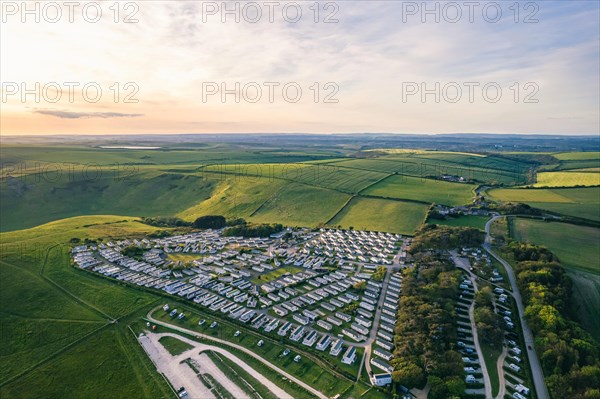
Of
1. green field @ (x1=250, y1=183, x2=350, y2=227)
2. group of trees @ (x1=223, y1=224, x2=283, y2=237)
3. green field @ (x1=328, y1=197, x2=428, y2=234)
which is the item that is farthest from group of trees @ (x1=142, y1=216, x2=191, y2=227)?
green field @ (x1=328, y1=197, x2=428, y2=234)

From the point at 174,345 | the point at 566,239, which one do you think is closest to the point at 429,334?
the point at 174,345

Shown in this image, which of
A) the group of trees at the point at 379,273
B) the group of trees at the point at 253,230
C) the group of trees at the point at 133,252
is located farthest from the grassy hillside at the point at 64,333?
the group of trees at the point at 379,273

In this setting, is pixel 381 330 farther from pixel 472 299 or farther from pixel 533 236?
pixel 533 236

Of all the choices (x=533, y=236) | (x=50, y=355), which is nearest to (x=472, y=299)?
(x=533, y=236)

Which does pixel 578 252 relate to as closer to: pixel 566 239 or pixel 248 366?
pixel 566 239

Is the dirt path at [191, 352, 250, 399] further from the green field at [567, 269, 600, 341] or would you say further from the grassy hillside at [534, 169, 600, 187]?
the grassy hillside at [534, 169, 600, 187]

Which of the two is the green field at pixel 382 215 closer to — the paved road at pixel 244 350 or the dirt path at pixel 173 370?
the paved road at pixel 244 350

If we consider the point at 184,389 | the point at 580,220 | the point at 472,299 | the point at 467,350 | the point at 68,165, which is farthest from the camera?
the point at 68,165
